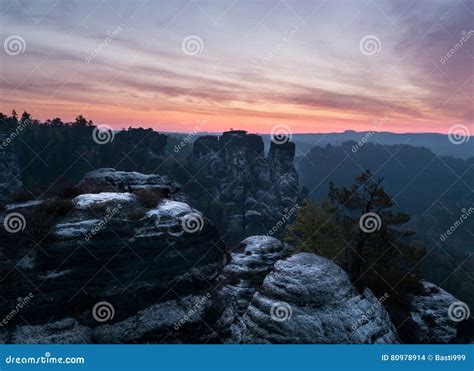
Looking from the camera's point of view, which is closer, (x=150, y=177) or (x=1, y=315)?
(x=1, y=315)

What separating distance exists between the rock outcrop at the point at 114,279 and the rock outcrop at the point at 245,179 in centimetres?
7836

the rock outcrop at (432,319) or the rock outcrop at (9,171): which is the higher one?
the rock outcrop at (9,171)

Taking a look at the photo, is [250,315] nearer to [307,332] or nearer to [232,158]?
[307,332]

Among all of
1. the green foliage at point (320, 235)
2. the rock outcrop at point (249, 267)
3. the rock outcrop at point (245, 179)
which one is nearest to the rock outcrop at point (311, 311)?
the rock outcrop at point (249, 267)

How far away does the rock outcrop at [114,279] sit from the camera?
56.8 feet

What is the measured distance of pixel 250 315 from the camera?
2139cm

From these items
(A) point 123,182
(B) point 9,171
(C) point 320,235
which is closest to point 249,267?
(C) point 320,235

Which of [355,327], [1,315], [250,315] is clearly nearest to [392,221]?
[355,327]

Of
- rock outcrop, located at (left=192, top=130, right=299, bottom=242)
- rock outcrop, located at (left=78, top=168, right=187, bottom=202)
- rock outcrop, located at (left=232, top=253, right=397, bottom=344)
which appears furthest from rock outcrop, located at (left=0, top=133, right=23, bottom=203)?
rock outcrop, located at (left=232, top=253, right=397, bottom=344)

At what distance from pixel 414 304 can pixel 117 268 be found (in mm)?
21992

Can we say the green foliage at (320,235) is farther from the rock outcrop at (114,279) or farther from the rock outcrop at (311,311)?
the rock outcrop at (114,279)

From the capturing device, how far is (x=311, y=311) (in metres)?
20.5

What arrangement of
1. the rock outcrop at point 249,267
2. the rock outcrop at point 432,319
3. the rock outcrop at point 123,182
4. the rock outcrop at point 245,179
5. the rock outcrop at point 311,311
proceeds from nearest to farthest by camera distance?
the rock outcrop at point 311,311 → the rock outcrop at point 249,267 → the rock outcrop at point 432,319 → the rock outcrop at point 123,182 → the rock outcrop at point 245,179

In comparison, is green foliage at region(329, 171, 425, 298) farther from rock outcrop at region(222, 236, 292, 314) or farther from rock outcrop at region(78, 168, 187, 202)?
A: rock outcrop at region(78, 168, 187, 202)
